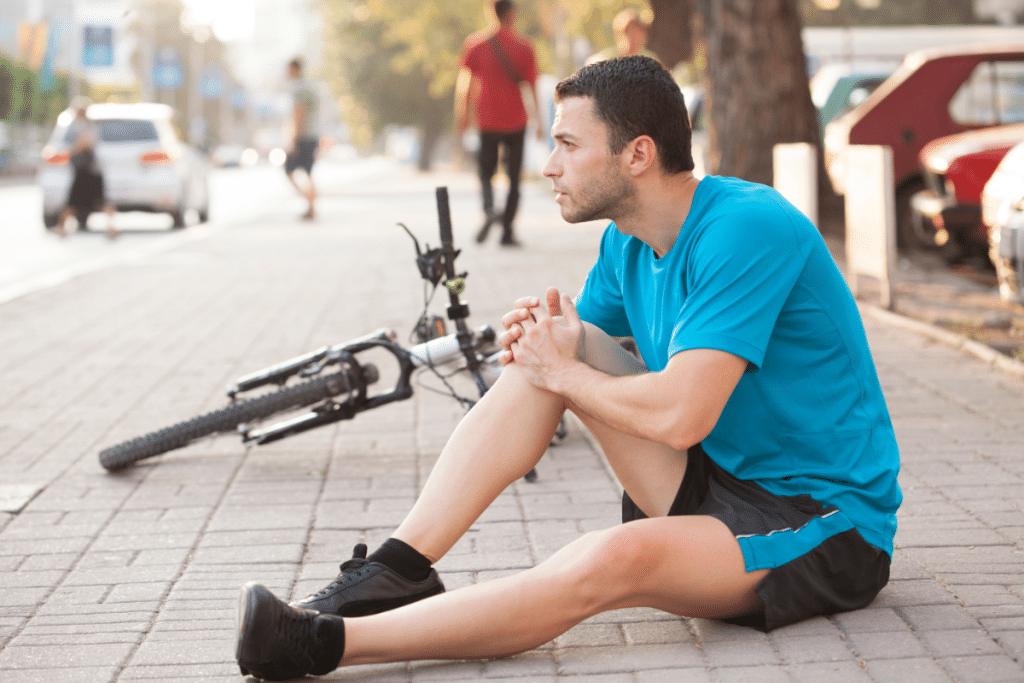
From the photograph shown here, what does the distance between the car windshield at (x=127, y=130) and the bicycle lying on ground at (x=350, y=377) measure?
1396cm

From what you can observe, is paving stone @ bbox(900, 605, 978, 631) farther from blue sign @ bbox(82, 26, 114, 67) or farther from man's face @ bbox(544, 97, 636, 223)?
blue sign @ bbox(82, 26, 114, 67)

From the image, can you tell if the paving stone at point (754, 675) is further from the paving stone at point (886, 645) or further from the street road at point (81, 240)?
the street road at point (81, 240)

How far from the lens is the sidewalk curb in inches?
248

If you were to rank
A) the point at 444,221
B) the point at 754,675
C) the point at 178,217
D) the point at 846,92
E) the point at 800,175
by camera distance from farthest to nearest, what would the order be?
the point at 178,217 < the point at 846,92 < the point at 800,175 < the point at 444,221 < the point at 754,675

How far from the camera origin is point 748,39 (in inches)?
512

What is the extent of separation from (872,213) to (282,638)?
21.7 ft

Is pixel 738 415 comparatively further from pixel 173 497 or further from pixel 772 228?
pixel 173 497

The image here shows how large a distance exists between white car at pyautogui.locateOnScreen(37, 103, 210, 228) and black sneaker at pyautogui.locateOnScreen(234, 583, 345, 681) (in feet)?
50.6

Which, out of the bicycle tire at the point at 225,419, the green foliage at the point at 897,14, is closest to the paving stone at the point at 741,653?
the bicycle tire at the point at 225,419

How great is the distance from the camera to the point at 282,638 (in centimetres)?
265

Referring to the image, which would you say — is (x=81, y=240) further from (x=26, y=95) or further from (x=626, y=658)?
(x=26, y=95)

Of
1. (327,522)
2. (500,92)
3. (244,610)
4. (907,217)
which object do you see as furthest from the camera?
(500,92)

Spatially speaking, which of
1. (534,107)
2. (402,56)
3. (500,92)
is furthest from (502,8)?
(402,56)

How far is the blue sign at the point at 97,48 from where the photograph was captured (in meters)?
46.7
